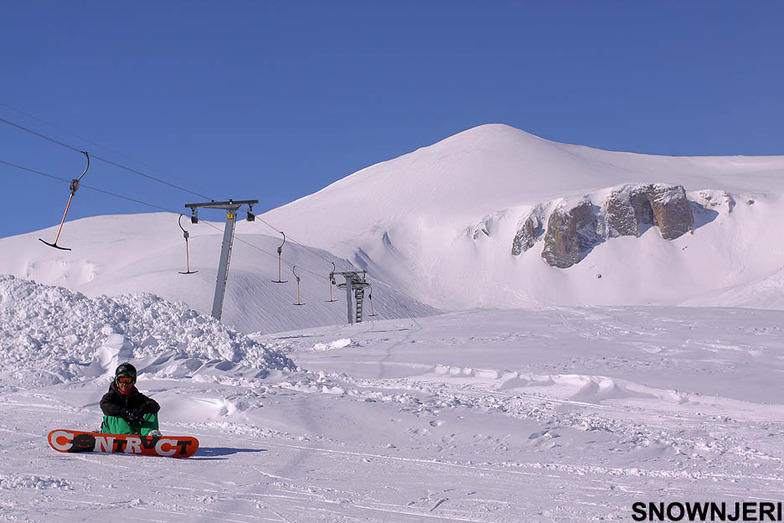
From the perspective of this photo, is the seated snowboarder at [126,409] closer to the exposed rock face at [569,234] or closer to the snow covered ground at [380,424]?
the snow covered ground at [380,424]

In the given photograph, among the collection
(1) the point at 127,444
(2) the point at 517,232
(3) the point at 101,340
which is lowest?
(1) the point at 127,444

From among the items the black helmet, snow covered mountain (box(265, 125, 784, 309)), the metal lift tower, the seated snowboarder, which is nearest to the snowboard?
the seated snowboarder

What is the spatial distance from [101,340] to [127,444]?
7979mm

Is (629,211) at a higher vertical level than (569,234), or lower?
higher

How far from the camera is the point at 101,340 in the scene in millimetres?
15477

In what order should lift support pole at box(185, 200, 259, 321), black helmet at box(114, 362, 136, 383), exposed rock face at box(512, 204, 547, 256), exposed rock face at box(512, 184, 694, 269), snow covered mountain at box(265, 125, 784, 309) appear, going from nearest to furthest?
black helmet at box(114, 362, 136, 383), lift support pole at box(185, 200, 259, 321), snow covered mountain at box(265, 125, 784, 309), exposed rock face at box(512, 184, 694, 269), exposed rock face at box(512, 204, 547, 256)

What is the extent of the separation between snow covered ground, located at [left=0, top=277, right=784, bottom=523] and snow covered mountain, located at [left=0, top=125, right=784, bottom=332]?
164 ft

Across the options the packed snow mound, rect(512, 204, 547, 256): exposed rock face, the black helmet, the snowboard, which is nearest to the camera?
the snowboard

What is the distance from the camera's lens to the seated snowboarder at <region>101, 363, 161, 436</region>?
8547 mm

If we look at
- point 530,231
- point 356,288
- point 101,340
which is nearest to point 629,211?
point 530,231

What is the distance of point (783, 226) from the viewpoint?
105312mm

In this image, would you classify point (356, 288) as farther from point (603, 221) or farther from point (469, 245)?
point (603, 221)

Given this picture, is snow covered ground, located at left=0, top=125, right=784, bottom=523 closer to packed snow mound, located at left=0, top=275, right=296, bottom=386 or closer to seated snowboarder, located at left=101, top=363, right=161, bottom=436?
packed snow mound, located at left=0, top=275, right=296, bottom=386

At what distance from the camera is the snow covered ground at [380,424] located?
652 centimetres
